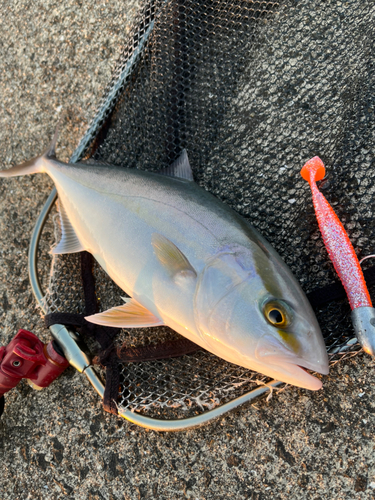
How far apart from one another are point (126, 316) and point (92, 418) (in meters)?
0.73

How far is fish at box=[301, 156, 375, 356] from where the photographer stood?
48.7 inches

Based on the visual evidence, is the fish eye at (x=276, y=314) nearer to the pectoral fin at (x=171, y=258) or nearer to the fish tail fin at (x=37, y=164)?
the pectoral fin at (x=171, y=258)

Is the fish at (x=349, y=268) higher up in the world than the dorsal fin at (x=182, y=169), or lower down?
lower down

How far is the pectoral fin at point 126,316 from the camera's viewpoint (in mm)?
1380

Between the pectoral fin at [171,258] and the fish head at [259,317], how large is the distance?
61 millimetres

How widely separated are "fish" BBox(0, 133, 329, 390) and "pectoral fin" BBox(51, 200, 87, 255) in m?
0.11

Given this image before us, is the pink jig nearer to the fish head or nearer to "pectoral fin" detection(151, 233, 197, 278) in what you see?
the fish head

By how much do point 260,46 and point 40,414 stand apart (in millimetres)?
2127

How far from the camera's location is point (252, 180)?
5.33 feet

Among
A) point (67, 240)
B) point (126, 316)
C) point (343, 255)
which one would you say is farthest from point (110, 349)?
point (343, 255)

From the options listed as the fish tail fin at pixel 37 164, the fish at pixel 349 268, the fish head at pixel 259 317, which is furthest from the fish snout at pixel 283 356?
the fish tail fin at pixel 37 164

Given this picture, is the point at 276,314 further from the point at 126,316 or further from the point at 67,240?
the point at 67,240

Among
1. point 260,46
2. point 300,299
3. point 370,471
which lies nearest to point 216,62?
point 260,46

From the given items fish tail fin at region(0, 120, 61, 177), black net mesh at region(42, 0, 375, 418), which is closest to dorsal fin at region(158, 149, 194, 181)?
black net mesh at region(42, 0, 375, 418)
